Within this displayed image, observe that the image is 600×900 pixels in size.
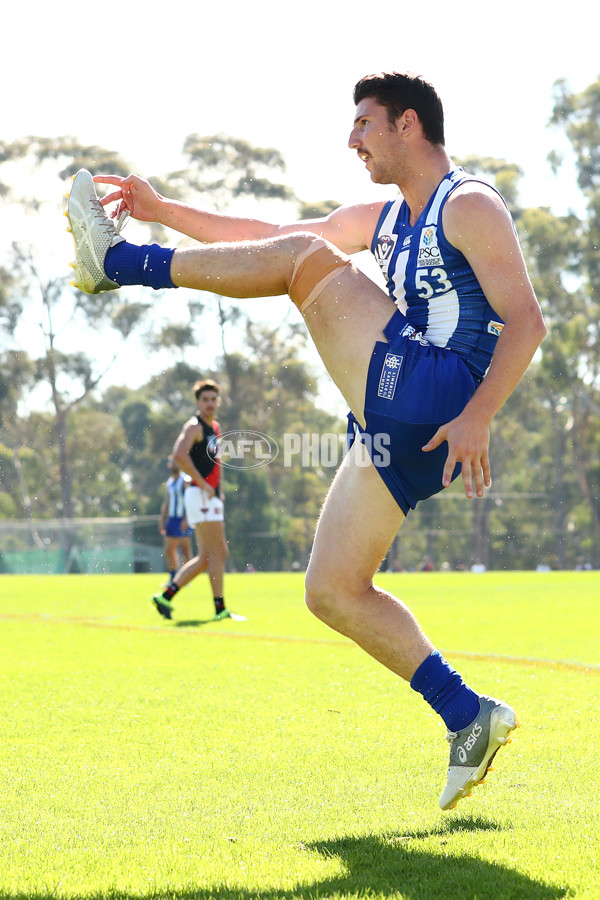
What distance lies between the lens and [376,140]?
9.32 ft

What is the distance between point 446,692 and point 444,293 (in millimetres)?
1047

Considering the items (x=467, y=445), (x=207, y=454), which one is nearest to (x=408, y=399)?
(x=467, y=445)

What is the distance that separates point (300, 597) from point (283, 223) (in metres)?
9.05

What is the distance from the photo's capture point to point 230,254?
2.54 meters

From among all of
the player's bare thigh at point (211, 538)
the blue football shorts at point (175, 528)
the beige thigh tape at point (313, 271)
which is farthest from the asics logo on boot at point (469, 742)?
the blue football shorts at point (175, 528)

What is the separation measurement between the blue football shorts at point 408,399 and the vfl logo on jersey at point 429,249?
0.79ft

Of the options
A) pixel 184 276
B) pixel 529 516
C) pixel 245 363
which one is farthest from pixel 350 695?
pixel 529 516

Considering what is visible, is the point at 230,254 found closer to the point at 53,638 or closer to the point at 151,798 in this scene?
the point at 151,798

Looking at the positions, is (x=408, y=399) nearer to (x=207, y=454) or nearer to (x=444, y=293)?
(x=444, y=293)

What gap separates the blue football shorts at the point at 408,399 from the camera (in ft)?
8.36

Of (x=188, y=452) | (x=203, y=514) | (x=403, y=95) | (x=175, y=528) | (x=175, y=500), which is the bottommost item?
(x=175, y=528)

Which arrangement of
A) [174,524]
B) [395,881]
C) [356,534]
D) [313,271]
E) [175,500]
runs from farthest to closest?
1. [175,500]
2. [174,524]
3. [356,534]
4. [313,271]
5. [395,881]

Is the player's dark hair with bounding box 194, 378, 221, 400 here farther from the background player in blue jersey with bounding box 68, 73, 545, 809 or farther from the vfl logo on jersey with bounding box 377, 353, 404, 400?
the vfl logo on jersey with bounding box 377, 353, 404, 400

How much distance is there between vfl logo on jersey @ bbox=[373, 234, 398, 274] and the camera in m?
3.00
